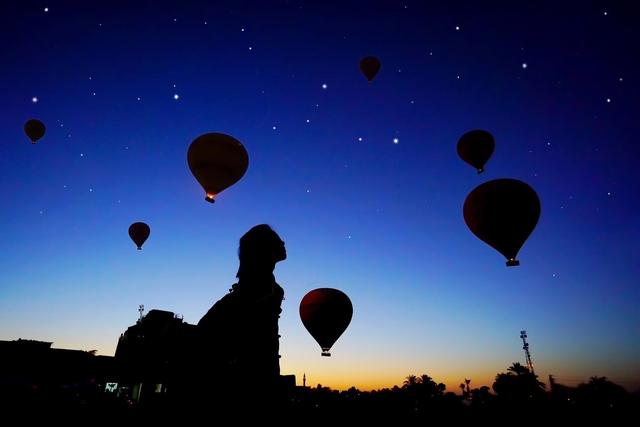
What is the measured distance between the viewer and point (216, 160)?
653 cm

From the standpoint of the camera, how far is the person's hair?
13.1 feet

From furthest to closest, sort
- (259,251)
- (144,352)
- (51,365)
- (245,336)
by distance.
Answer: (144,352), (51,365), (259,251), (245,336)

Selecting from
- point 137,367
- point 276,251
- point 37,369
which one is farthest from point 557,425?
point 37,369

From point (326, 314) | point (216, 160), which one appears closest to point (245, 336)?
point (216, 160)

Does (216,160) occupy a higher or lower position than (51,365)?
higher

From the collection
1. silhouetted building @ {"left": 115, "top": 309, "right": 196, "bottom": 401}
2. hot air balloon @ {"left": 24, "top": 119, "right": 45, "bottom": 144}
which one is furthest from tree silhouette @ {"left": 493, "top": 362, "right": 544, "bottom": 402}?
hot air balloon @ {"left": 24, "top": 119, "right": 45, "bottom": 144}

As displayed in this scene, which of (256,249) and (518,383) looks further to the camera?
(518,383)

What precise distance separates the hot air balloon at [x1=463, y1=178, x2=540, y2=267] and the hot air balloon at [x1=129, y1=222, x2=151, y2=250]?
9926 millimetres

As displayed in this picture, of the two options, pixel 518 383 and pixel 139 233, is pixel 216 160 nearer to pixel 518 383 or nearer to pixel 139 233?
pixel 139 233

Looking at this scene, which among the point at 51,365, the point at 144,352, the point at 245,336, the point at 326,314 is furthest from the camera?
the point at 144,352

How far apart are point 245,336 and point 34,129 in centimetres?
1286

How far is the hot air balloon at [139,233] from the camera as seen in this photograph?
11578 mm

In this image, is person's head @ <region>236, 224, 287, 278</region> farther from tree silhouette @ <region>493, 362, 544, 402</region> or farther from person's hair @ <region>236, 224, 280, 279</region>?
tree silhouette @ <region>493, 362, 544, 402</region>

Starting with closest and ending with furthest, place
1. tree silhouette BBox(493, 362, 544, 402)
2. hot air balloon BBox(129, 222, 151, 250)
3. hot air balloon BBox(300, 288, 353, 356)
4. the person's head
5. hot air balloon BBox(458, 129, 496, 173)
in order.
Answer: the person's head
hot air balloon BBox(300, 288, 353, 356)
hot air balloon BBox(458, 129, 496, 173)
hot air balloon BBox(129, 222, 151, 250)
tree silhouette BBox(493, 362, 544, 402)
